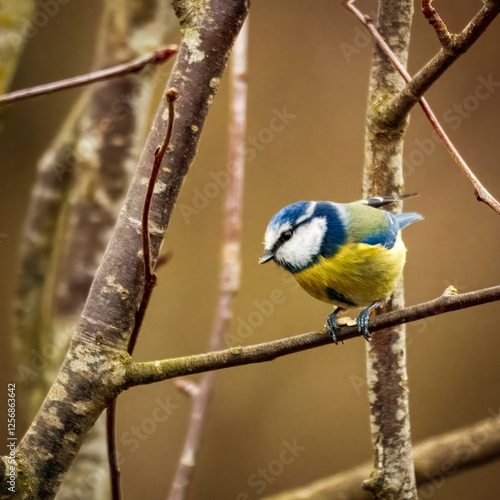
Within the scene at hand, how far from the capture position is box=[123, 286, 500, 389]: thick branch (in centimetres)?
64

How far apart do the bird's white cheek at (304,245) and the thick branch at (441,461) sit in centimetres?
42

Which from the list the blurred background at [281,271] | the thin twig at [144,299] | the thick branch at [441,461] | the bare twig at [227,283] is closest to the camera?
the thin twig at [144,299]

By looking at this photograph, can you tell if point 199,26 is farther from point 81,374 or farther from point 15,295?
point 15,295

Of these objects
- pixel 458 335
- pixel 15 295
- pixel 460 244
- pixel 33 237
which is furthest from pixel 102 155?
pixel 458 335

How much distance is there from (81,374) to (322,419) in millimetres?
1219

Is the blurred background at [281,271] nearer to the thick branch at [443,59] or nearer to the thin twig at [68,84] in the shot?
the thick branch at [443,59]

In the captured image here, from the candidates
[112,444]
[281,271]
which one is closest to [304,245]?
[112,444]

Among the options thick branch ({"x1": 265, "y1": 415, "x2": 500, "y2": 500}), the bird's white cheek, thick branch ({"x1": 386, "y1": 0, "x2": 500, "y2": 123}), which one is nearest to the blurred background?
thick branch ({"x1": 265, "y1": 415, "x2": 500, "y2": 500})

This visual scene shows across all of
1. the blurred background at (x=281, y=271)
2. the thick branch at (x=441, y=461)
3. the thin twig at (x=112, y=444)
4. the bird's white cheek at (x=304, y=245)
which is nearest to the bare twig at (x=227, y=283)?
the thin twig at (x=112, y=444)

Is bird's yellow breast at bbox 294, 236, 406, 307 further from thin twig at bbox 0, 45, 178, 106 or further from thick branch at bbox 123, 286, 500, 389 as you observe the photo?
thin twig at bbox 0, 45, 178, 106

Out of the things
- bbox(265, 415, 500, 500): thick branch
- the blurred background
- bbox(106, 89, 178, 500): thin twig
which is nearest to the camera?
bbox(106, 89, 178, 500): thin twig

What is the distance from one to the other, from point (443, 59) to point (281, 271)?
1.09 meters

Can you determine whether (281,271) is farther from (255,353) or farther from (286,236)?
(255,353)

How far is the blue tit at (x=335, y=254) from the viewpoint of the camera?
0.94 metres
